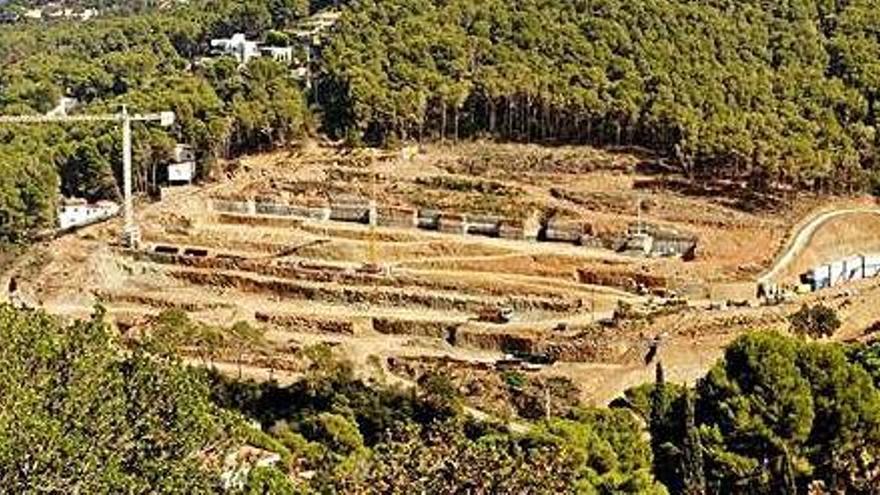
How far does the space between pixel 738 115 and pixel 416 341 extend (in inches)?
685

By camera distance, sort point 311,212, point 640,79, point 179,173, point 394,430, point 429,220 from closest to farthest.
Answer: point 394,430
point 429,220
point 311,212
point 640,79
point 179,173

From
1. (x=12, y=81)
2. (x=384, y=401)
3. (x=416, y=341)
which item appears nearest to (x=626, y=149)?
(x=416, y=341)

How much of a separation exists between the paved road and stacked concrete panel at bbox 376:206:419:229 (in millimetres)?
12022

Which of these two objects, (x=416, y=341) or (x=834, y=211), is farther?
(x=834, y=211)

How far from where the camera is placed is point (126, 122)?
53656 millimetres

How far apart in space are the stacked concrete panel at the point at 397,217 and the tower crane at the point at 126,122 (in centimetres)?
809

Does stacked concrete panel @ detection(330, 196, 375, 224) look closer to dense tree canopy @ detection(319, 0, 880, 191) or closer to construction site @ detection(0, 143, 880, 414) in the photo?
construction site @ detection(0, 143, 880, 414)

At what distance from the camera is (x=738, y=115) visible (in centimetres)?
5181

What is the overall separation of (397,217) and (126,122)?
1130cm

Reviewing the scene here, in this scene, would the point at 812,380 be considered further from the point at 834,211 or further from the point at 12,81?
the point at 12,81

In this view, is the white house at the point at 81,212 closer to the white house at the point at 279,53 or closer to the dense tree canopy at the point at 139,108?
the dense tree canopy at the point at 139,108

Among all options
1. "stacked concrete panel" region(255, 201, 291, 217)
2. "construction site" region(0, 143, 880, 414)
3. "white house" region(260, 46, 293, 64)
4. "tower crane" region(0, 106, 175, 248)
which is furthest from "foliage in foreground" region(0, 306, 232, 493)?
"white house" region(260, 46, 293, 64)

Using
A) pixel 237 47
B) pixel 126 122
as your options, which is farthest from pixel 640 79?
pixel 237 47

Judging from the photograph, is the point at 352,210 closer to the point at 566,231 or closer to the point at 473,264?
the point at 473,264
